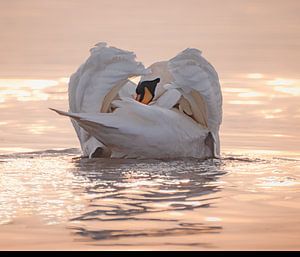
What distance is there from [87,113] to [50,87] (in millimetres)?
4378

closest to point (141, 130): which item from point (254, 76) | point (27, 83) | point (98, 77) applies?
point (98, 77)

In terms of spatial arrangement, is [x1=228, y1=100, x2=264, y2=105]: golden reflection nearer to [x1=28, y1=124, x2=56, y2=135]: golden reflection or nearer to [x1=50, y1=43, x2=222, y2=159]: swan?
[x1=28, y1=124, x2=56, y2=135]: golden reflection

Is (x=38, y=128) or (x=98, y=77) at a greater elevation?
(x=98, y=77)

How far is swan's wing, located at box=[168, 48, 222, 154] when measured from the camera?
29.0ft

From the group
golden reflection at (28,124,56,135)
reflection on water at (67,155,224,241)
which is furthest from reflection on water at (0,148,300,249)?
golden reflection at (28,124,56,135)

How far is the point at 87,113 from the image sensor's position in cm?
826

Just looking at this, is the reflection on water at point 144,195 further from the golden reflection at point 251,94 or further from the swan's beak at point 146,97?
the golden reflection at point 251,94

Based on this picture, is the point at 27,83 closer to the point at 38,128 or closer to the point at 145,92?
the point at 38,128

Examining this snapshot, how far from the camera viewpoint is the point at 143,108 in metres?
8.47

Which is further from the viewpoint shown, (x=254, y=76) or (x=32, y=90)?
(x=254, y=76)

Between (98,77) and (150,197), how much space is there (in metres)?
2.00

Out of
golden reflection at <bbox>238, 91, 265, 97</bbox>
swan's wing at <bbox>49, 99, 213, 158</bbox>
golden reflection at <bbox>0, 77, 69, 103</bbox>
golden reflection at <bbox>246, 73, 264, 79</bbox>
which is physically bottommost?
swan's wing at <bbox>49, 99, 213, 158</bbox>

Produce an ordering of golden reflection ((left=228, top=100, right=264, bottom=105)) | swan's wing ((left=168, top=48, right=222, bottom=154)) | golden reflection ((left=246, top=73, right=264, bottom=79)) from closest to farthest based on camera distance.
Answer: swan's wing ((left=168, top=48, right=222, bottom=154)), golden reflection ((left=228, top=100, right=264, bottom=105)), golden reflection ((left=246, top=73, right=264, bottom=79))
